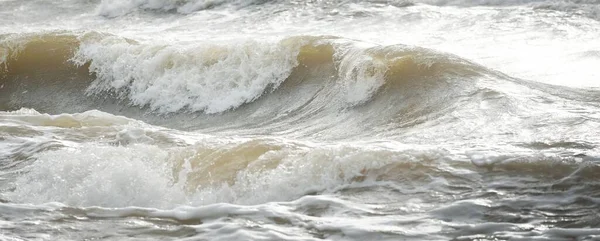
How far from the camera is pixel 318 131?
24.5 feet

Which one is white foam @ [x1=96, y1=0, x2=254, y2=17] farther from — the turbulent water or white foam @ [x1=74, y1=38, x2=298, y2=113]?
white foam @ [x1=74, y1=38, x2=298, y2=113]

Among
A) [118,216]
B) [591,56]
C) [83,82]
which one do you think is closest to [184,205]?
[118,216]

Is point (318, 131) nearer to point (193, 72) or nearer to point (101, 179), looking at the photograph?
point (101, 179)

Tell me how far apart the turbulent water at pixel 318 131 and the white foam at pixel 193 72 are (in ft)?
0.06

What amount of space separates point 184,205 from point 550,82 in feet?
14.3

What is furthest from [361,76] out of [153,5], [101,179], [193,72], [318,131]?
[153,5]

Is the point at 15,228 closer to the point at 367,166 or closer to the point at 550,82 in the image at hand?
the point at 367,166

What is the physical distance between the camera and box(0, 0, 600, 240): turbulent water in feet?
14.9

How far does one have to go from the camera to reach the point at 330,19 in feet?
43.3

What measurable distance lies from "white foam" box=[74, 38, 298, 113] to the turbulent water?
0.02 metres

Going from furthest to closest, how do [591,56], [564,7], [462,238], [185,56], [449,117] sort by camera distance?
[564,7], [185,56], [591,56], [449,117], [462,238]

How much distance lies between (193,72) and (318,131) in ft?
9.72

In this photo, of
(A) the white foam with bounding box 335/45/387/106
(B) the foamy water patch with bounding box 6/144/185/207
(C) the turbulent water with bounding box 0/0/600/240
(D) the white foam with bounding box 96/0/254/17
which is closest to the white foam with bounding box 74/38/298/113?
(C) the turbulent water with bounding box 0/0/600/240

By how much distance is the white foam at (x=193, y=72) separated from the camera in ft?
31.4
